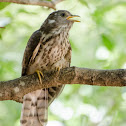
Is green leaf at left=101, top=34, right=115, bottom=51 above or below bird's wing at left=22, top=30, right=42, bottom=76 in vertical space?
above

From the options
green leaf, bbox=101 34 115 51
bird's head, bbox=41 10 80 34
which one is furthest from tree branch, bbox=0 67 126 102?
green leaf, bbox=101 34 115 51

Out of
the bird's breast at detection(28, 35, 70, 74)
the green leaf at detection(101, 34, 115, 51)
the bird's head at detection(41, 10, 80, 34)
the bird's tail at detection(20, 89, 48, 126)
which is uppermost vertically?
the bird's head at detection(41, 10, 80, 34)

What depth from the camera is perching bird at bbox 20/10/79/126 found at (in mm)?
3865

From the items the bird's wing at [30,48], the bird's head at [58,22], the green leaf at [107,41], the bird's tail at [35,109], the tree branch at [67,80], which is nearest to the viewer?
the tree branch at [67,80]

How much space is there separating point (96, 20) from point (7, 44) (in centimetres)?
256

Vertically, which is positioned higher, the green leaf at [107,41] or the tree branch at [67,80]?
the green leaf at [107,41]

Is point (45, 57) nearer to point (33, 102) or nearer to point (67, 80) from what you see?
point (33, 102)

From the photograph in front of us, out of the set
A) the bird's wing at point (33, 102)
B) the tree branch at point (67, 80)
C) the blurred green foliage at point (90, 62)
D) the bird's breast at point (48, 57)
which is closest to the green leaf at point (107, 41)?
the blurred green foliage at point (90, 62)

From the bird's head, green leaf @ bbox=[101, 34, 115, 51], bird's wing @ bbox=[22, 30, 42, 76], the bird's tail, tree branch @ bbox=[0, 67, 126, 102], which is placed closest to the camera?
tree branch @ bbox=[0, 67, 126, 102]

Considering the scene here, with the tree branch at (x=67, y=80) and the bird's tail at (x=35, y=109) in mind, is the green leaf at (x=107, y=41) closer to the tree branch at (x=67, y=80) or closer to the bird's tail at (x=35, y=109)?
the bird's tail at (x=35, y=109)

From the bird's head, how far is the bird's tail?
0.86m

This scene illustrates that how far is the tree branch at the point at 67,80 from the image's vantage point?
289cm

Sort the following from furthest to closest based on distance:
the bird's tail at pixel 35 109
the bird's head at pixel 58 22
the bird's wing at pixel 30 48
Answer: the bird's head at pixel 58 22
the bird's tail at pixel 35 109
the bird's wing at pixel 30 48

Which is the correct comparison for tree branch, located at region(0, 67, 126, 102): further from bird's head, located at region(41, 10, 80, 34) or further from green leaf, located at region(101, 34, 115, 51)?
green leaf, located at region(101, 34, 115, 51)
